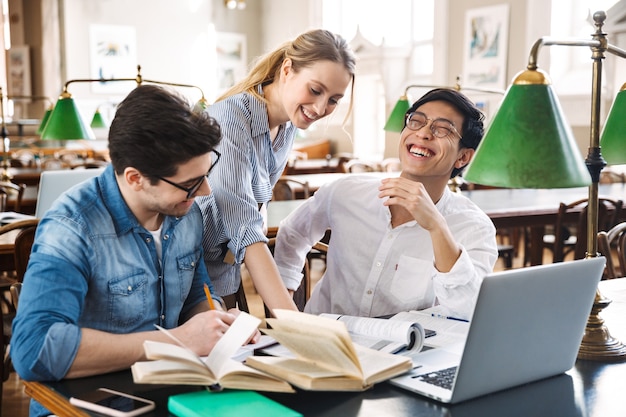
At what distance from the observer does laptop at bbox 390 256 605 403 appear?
125 centimetres

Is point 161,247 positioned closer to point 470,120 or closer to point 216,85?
point 470,120

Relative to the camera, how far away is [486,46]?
31.5 feet

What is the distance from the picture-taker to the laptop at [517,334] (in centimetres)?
125

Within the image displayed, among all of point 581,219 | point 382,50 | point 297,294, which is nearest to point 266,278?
point 297,294

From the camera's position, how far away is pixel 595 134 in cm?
160

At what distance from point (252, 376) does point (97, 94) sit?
12.3 meters

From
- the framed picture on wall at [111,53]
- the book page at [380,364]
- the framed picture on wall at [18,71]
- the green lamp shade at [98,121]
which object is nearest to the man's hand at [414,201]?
the book page at [380,364]

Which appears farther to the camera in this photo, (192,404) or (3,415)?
(3,415)

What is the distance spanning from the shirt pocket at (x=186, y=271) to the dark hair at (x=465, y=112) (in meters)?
0.73

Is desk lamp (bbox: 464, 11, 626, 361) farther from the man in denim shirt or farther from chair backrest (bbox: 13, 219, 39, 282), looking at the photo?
chair backrest (bbox: 13, 219, 39, 282)

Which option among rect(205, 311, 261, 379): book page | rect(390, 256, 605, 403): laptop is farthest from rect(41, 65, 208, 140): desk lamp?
rect(390, 256, 605, 403): laptop

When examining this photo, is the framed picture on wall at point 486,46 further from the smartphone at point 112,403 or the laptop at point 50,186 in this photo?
the smartphone at point 112,403

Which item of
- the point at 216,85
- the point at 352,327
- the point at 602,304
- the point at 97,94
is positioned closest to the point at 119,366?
the point at 352,327

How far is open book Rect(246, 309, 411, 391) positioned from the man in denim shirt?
0.54 ft
